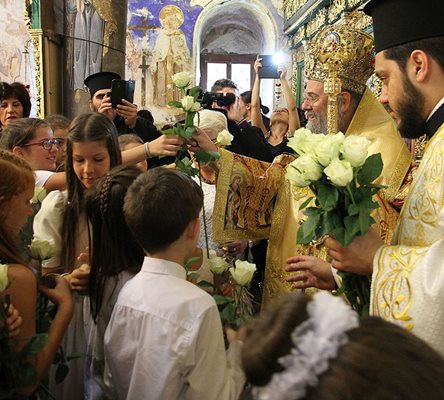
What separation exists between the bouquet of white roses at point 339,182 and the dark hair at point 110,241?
686 millimetres

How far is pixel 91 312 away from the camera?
183 centimetres

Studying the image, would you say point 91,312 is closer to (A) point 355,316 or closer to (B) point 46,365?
(B) point 46,365

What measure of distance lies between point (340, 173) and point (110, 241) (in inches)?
35.7

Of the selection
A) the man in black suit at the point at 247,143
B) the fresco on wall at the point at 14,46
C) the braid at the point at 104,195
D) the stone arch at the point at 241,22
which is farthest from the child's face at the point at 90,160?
the stone arch at the point at 241,22

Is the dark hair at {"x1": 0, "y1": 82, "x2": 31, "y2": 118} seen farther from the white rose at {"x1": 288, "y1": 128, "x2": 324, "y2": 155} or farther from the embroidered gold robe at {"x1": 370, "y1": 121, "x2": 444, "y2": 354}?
the embroidered gold robe at {"x1": 370, "y1": 121, "x2": 444, "y2": 354}

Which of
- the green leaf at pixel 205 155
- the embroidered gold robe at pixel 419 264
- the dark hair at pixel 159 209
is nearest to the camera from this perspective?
the embroidered gold robe at pixel 419 264

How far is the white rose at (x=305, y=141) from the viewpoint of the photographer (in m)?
1.41

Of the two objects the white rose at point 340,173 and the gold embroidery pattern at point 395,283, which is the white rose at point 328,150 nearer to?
the white rose at point 340,173

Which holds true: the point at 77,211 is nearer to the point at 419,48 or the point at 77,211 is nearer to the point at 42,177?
the point at 42,177

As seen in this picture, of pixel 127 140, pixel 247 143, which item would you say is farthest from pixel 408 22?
pixel 247 143

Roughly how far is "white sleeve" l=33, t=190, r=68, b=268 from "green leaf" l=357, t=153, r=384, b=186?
1.37 metres

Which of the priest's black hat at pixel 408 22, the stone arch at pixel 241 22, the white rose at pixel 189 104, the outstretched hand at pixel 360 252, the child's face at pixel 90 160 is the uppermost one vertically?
the stone arch at pixel 241 22

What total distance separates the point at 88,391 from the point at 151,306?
0.65m

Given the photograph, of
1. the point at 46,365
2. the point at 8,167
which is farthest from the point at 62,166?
the point at 46,365
